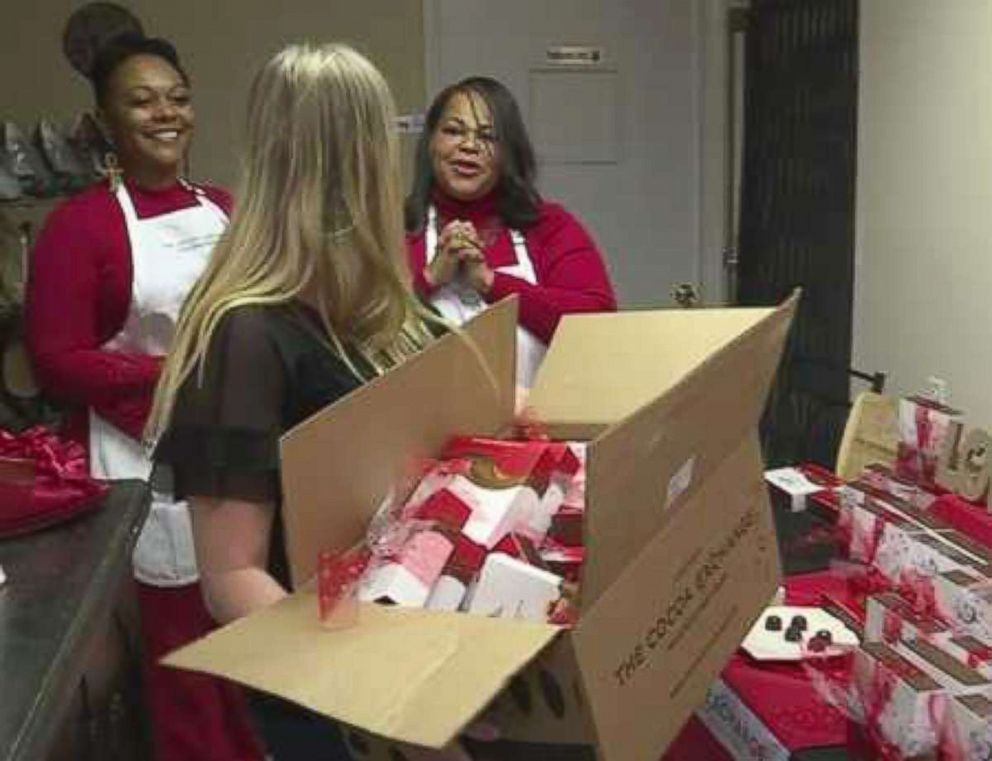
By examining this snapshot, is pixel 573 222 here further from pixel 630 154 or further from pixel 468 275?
pixel 630 154

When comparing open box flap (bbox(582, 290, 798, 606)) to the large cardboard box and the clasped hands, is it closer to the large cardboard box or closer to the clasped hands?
the large cardboard box

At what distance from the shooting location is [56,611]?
1.26m

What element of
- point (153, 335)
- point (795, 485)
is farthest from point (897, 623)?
point (153, 335)

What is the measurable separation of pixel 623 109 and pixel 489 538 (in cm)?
302

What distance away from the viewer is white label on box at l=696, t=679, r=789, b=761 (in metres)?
1.23

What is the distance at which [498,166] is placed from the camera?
2182 millimetres

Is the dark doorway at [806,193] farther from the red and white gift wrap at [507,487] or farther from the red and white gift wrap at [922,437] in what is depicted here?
the red and white gift wrap at [507,487]

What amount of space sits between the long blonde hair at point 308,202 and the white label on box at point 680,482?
1.28ft

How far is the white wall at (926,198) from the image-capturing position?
2566mm

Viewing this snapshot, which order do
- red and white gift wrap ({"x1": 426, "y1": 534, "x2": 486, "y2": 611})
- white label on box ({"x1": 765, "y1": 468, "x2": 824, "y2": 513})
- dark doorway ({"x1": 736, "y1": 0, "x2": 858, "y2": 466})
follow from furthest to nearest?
dark doorway ({"x1": 736, "y1": 0, "x2": 858, "y2": 466}), white label on box ({"x1": 765, "y1": 468, "x2": 824, "y2": 513}), red and white gift wrap ({"x1": 426, "y1": 534, "x2": 486, "y2": 611})

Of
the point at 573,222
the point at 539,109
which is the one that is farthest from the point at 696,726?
the point at 539,109

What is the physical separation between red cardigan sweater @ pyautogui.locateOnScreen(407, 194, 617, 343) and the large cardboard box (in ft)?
2.73

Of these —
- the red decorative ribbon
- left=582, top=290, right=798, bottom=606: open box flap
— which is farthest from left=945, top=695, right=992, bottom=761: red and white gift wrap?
the red decorative ribbon

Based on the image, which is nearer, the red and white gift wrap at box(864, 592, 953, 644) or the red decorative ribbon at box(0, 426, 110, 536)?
the red and white gift wrap at box(864, 592, 953, 644)
